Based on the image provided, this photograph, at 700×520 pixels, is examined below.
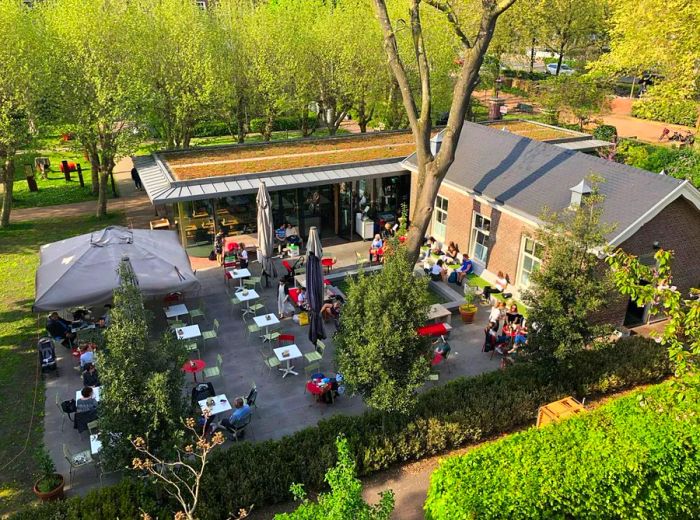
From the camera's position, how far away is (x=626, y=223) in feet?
51.8

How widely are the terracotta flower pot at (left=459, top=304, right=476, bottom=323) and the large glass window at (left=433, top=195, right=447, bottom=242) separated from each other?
567 centimetres

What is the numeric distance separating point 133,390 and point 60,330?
323 inches

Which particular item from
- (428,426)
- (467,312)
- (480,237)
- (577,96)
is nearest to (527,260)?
(480,237)

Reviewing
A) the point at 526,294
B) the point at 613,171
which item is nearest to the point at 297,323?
the point at 526,294

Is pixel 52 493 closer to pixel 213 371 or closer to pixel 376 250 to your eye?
pixel 213 371

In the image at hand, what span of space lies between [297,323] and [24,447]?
8113mm

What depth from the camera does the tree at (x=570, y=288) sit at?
12531 millimetres

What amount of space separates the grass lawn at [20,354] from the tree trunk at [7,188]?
506 millimetres

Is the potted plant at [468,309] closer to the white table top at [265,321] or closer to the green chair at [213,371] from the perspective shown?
the white table top at [265,321]

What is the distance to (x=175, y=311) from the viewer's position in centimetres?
1705

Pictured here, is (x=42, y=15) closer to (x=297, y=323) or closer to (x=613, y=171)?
(x=297, y=323)

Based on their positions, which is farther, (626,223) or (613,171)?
(613,171)

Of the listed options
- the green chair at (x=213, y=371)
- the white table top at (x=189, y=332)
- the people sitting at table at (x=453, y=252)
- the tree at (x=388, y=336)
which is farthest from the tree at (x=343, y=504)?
the people sitting at table at (x=453, y=252)

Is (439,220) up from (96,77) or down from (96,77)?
down
